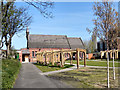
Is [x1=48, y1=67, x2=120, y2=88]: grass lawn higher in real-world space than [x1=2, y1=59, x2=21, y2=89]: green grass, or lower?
lower

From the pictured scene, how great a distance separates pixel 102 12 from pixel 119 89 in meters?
4.49

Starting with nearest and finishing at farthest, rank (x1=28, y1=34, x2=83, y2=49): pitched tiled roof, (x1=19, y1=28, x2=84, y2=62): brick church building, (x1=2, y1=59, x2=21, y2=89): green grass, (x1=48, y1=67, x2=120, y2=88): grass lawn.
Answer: (x1=2, y1=59, x2=21, y2=89): green grass < (x1=48, y1=67, x2=120, y2=88): grass lawn < (x1=19, y1=28, x2=84, y2=62): brick church building < (x1=28, y1=34, x2=83, y2=49): pitched tiled roof

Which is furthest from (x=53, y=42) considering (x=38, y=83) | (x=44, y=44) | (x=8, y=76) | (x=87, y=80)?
(x=8, y=76)

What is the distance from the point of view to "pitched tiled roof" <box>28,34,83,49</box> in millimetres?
49406

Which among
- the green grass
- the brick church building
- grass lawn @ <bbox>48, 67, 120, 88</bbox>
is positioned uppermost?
the brick church building

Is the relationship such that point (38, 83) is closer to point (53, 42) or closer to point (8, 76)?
point (8, 76)

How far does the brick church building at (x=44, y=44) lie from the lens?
46.5 m

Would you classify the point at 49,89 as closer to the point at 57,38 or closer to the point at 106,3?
the point at 106,3

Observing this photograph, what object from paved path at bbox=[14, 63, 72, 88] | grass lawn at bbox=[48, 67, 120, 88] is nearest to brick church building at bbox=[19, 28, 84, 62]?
grass lawn at bbox=[48, 67, 120, 88]

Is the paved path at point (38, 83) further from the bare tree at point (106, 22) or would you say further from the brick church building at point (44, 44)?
the brick church building at point (44, 44)

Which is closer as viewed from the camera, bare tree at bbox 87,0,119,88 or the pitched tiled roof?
bare tree at bbox 87,0,119,88

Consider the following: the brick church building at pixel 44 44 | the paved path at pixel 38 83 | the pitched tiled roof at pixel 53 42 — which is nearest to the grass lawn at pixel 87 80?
the paved path at pixel 38 83

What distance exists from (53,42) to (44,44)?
142 inches

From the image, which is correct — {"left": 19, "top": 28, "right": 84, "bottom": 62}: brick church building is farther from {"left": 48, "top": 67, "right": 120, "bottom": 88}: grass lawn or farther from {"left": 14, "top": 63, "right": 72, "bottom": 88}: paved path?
{"left": 14, "top": 63, "right": 72, "bottom": 88}: paved path
